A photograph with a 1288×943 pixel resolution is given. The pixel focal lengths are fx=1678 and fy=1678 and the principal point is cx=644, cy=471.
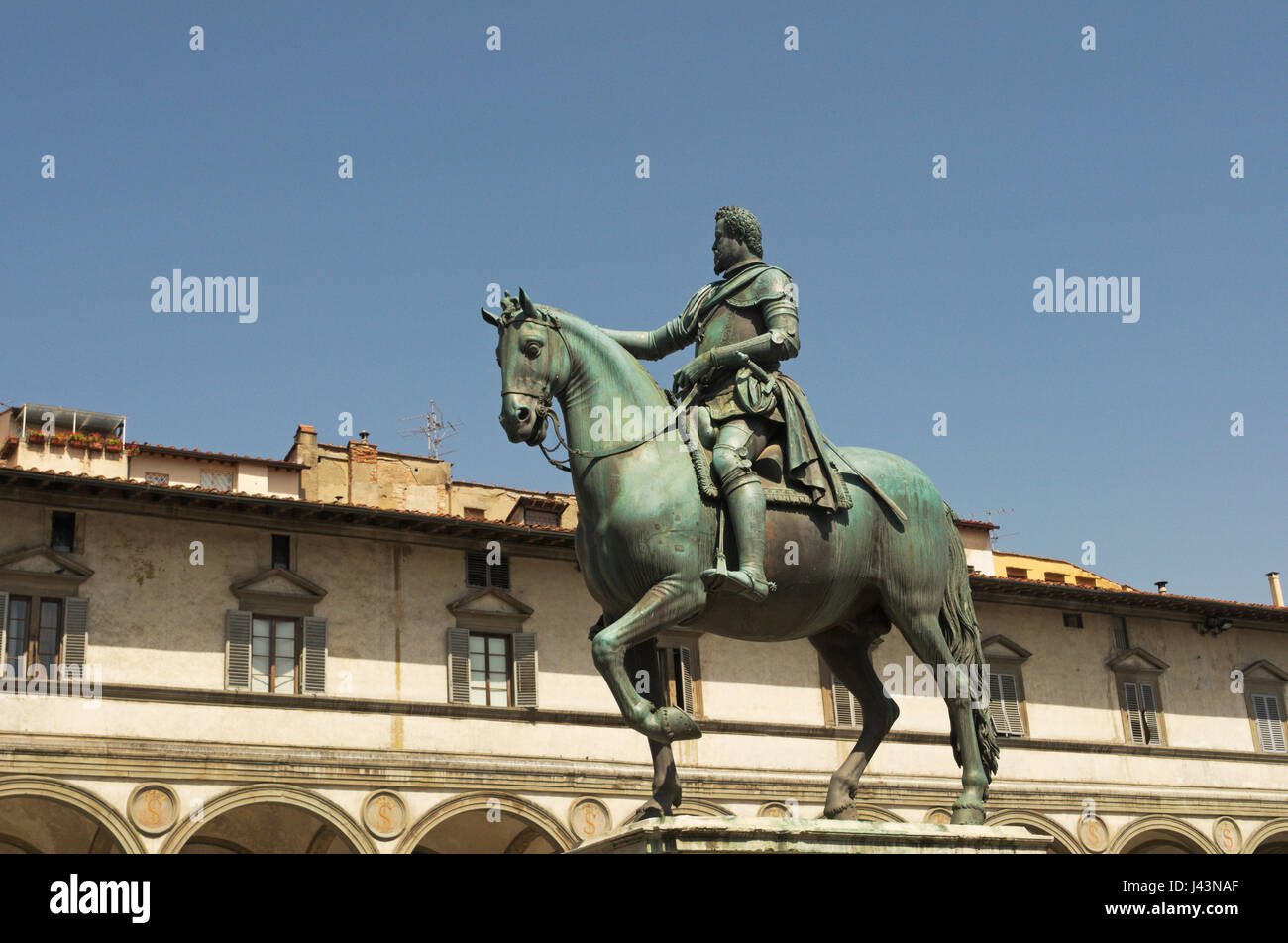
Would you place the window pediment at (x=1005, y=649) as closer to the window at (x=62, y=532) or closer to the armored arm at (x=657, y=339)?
the window at (x=62, y=532)

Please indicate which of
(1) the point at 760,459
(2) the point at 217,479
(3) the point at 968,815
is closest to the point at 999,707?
(2) the point at 217,479

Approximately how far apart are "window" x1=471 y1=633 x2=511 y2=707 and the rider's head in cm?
1709

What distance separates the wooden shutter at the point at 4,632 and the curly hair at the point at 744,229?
16075 millimetres

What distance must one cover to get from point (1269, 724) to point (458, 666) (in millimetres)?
17245

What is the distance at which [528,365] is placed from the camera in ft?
27.8

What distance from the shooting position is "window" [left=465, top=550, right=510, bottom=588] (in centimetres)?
2617

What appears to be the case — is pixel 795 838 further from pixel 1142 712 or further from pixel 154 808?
pixel 1142 712

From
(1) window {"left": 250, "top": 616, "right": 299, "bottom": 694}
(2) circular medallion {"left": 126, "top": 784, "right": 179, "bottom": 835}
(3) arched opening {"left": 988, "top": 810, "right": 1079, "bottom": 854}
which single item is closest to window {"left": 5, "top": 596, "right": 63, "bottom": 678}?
(2) circular medallion {"left": 126, "top": 784, "right": 179, "bottom": 835}

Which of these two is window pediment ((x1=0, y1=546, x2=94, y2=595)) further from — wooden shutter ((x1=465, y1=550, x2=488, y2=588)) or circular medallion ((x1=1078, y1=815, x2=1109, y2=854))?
circular medallion ((x1=1078, y1=815, x2=1109, y2=854))

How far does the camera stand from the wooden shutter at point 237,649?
2369cm

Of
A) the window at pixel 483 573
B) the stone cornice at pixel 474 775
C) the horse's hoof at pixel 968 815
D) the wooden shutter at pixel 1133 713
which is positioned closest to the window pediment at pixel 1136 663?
the wooden shutter at pixel 1133 713

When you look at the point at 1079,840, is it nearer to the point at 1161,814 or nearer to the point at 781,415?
the point at 1161,814
